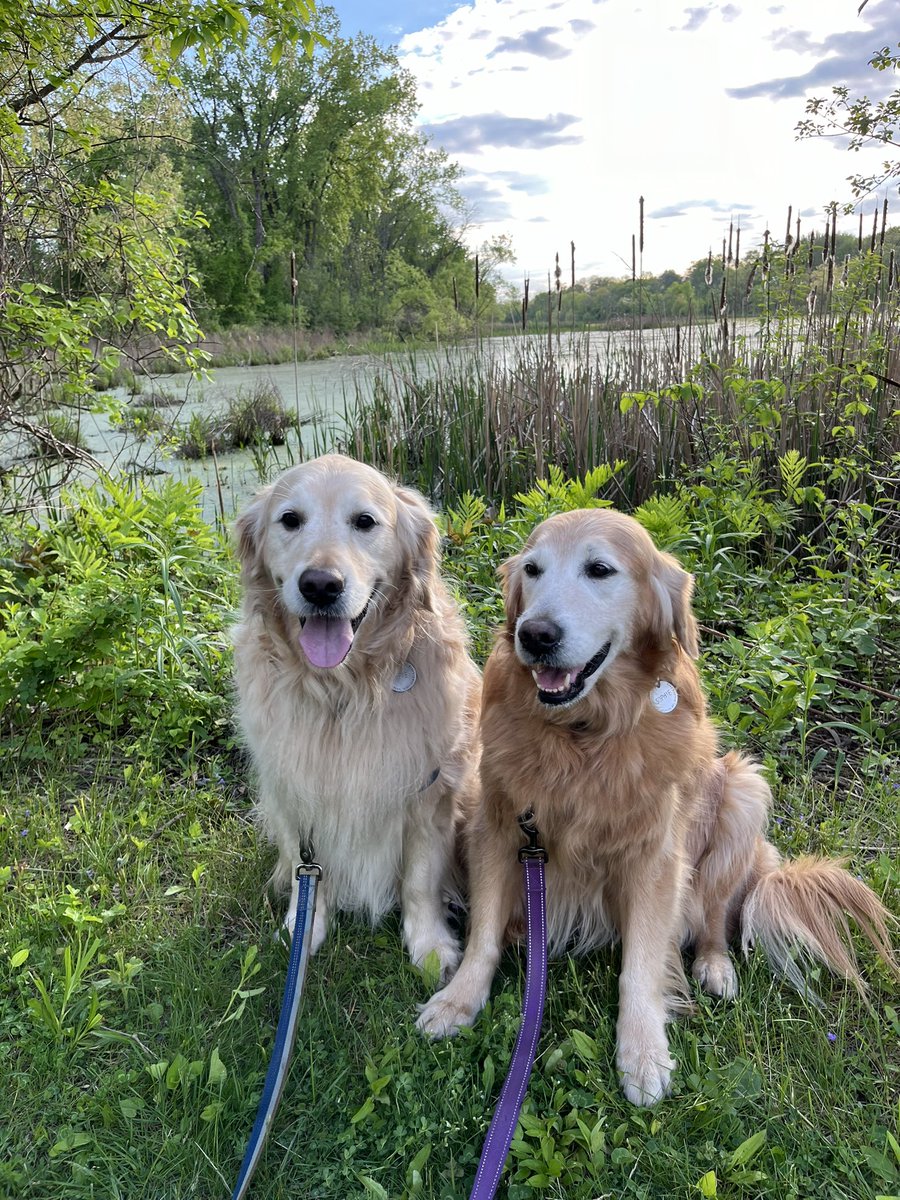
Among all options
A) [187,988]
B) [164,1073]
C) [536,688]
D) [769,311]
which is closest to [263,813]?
[187,988]

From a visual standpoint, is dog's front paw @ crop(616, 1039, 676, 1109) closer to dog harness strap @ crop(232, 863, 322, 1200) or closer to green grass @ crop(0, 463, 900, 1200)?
green grass @ crop(0, 463, 900, 1200)

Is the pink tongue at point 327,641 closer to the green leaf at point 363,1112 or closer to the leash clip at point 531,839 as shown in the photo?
the leash clip at point 531,839

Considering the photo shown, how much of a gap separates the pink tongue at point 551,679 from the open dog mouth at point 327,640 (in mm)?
549

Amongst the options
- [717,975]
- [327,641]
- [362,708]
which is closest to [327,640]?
[327,641]

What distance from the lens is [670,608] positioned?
2.00m

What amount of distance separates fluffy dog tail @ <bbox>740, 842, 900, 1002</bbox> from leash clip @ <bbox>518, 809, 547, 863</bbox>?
0.67 m

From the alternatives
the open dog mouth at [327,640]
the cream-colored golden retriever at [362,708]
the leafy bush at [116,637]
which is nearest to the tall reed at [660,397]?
the leafy bush at [116,637]

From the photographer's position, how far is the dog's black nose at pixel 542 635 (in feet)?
5.84

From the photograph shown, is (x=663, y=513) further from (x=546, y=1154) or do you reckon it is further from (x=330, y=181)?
(x=330, y=181)

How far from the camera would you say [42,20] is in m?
3.55

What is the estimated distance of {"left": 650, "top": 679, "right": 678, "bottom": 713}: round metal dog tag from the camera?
192 centimetres

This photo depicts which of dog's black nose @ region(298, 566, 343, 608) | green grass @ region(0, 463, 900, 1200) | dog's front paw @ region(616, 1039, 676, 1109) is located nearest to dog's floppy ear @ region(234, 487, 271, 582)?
dog's black nose @ region(298, 566, 343, 608)

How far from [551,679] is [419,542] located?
703 mm

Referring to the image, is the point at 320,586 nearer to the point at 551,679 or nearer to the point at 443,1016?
the point at 551,679
